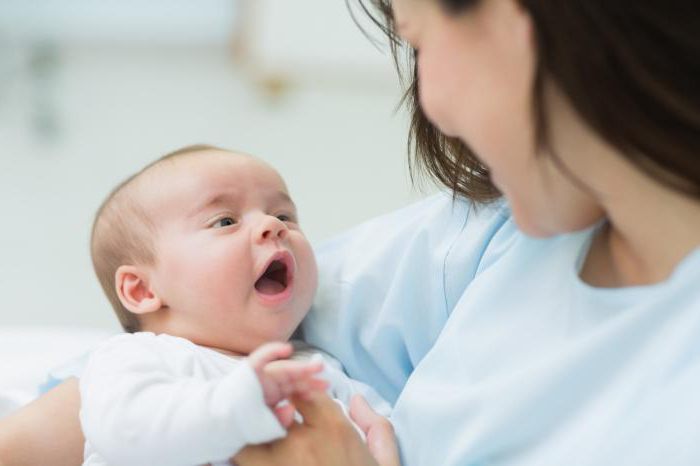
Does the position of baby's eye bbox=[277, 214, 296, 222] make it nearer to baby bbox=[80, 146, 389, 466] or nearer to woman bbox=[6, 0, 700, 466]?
baby bbox=[80, 146, 389, 466]

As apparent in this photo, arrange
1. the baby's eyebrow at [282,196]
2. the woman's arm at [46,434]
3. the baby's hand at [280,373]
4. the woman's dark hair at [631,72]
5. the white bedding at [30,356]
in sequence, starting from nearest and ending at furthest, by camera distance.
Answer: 1. the woman's dark hair at [631,72]
2. the baby's hand at [280,373]
3. the woman's arm at [46,434]
4. the baby's eyebrow at [282,196]
5. the white bedding at [30,356]

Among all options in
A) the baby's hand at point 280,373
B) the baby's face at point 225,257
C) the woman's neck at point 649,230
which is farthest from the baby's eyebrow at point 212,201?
the woman's neck at point 649,230

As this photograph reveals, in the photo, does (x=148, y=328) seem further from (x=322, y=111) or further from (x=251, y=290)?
(x=322, y=111)

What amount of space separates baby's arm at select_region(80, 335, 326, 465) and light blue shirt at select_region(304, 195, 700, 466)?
19 cm

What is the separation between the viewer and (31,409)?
113cm

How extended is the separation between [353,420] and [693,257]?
415 millimetres

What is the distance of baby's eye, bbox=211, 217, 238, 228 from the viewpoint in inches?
44.9

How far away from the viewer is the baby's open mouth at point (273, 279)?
1.15 meters

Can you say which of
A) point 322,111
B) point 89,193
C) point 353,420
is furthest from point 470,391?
point 322,111

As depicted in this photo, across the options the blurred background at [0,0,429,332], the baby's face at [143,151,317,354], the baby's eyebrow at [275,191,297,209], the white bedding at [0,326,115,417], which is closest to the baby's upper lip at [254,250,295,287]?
the baby's face at [143,151,317,354]

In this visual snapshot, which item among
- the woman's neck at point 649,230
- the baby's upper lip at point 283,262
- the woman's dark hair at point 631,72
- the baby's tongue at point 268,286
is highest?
A: the woman's dark hair at point 631,72

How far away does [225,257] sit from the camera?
3.59ft

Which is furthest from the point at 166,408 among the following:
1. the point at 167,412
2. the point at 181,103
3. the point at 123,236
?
the point at 181,103

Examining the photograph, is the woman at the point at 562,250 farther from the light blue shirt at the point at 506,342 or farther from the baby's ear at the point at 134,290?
the baby's ear at the point at 134,290
